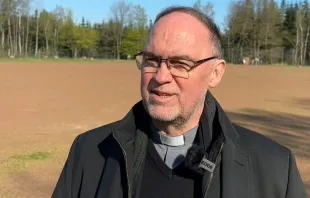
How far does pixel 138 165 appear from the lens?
189 centimetres

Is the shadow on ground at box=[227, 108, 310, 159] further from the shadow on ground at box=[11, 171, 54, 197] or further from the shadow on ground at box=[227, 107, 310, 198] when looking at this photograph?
the shadow on ground at box=[11, 171, 54, 197]

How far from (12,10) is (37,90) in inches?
2087

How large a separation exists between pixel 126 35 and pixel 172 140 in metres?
75.0

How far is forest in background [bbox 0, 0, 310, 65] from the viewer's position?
221 ft

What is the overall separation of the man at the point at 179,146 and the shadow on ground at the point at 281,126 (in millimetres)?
7048

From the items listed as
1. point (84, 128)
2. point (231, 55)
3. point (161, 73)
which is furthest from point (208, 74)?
point (231, 55)

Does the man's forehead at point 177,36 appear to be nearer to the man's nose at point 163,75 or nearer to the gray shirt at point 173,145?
the man's nose at point 163,75

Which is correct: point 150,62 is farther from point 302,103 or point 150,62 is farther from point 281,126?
point 302,103

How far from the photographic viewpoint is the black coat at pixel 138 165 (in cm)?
180

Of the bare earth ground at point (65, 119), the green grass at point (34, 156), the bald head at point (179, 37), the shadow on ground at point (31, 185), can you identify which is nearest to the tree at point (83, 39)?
the bare earth ground at point (65, 119)

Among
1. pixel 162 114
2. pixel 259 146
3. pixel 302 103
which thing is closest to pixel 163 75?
pixel 162 114

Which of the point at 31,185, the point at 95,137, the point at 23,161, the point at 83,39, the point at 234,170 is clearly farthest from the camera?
the point at 83,39

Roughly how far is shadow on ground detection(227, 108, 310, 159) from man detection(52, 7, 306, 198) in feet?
23.1

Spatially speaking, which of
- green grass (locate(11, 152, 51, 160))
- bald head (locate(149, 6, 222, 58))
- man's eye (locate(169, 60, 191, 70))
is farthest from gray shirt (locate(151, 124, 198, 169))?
green grass (locate(11, 152, 51, 160))
